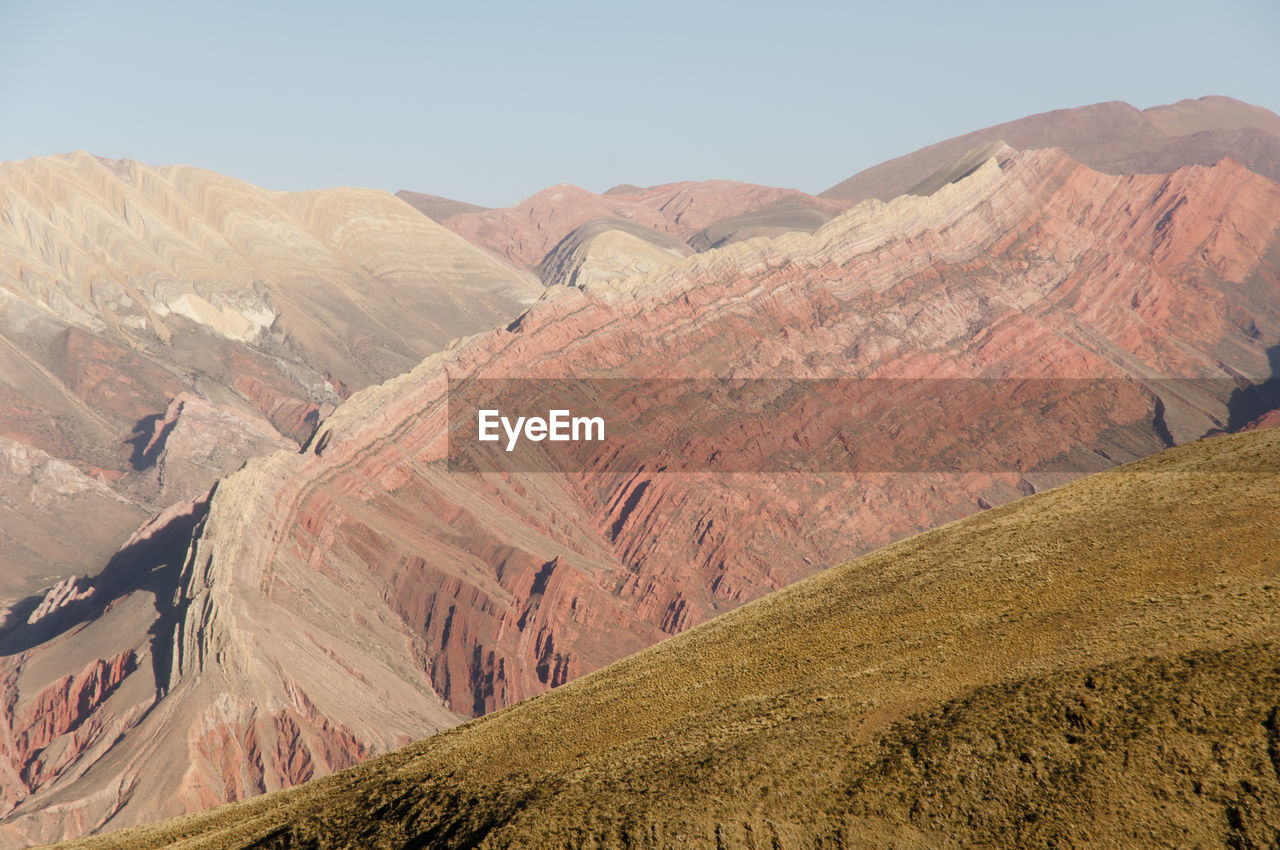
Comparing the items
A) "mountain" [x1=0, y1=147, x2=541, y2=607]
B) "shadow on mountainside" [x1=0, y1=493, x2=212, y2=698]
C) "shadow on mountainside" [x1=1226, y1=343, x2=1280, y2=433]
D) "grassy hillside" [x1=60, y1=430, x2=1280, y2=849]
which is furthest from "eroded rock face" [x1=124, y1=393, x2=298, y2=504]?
"shadow on mountainside" [x1=1226, y1=343, x2=1280, y2=433]

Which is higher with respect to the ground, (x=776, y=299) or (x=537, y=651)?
(x=776, y=299)

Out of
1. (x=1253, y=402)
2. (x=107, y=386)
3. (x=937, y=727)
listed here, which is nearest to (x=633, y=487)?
(x=1253, y=402)

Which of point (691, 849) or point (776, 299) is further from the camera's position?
point (776, 299)

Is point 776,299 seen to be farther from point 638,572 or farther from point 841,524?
point 638,572

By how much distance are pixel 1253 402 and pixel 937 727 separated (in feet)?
430

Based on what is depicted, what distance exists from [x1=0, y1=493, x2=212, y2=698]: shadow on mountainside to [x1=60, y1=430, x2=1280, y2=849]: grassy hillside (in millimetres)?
53031

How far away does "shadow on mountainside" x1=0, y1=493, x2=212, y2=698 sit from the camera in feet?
268

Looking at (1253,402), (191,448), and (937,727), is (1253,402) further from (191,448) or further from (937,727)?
(191,448)

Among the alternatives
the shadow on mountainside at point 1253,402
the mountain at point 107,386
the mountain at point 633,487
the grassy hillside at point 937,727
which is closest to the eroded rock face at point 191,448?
the mountain at point 107,386

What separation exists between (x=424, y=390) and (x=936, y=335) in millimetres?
66549

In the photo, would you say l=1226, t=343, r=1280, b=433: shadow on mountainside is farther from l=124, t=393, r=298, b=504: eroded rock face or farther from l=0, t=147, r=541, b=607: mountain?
l=0, t=147, r=541, b=607: mountain

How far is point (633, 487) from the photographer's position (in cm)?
10981

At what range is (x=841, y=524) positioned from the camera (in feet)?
367

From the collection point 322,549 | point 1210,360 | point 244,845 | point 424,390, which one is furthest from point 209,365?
point 244,845
